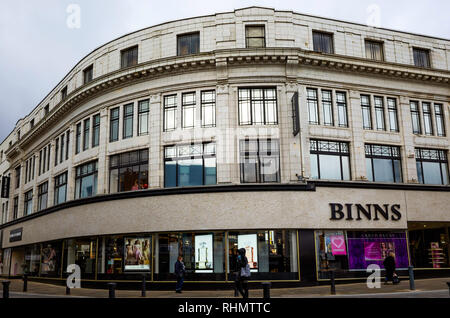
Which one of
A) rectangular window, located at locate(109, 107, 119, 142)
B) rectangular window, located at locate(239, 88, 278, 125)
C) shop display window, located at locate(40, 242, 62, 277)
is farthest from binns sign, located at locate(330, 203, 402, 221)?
shop display window, located at locate(40, 242, 62, 277)

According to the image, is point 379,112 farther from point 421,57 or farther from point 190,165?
point 190,165

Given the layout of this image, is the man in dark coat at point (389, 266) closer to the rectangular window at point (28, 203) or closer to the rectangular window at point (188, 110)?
the rectangular window at point (188, 110)

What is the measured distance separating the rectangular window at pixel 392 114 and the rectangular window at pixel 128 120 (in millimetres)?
16469

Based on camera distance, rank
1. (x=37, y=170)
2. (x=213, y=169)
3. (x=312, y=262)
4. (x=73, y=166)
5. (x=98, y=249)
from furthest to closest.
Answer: (x=37, y=170)
(x=73, y=166)
(x=98, y=249)
(x=213, y=169)
(x=312, y=262)

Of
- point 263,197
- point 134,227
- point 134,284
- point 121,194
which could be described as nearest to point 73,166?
point 121,194

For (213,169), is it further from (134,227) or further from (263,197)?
(134,227)

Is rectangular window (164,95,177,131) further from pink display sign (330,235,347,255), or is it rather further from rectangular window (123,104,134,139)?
pink display sign (330,235,347,255)

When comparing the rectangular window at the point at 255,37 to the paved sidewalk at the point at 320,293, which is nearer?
the paved sidewalk at the point at 320,293

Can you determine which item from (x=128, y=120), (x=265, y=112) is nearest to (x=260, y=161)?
(x=265, y=112)

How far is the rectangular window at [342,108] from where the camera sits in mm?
24594

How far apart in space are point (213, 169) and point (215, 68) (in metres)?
6.10

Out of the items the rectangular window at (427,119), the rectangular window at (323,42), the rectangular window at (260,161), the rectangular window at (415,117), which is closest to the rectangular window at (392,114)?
the rectangular window at (415,117)

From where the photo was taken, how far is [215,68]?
2412cm

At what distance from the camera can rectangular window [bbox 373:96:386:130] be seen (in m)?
25.3
